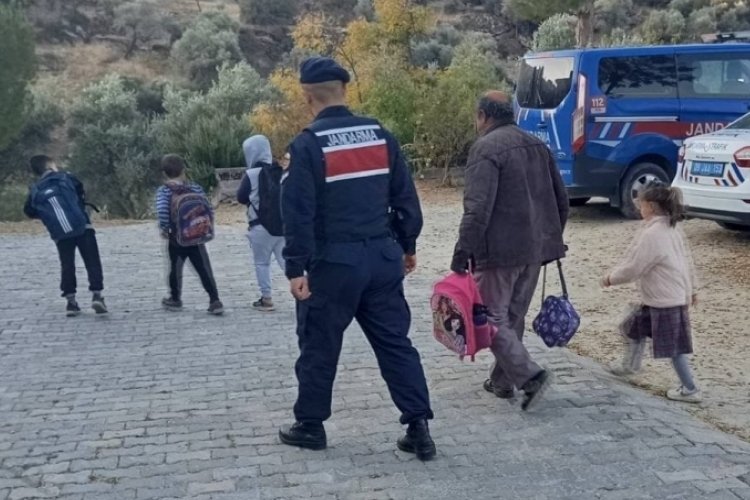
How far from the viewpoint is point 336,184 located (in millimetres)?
4785

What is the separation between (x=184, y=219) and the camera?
8.37 metres

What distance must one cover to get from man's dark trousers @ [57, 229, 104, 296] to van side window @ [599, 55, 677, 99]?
6841 millimetres

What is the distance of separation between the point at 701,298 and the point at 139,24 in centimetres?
4305

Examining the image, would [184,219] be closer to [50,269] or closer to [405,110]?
[50,269]

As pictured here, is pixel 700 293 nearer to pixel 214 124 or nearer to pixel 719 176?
pixel 719 176

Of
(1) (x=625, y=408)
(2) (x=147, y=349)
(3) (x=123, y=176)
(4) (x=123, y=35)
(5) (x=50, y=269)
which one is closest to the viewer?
(1) (x=625, y=408)

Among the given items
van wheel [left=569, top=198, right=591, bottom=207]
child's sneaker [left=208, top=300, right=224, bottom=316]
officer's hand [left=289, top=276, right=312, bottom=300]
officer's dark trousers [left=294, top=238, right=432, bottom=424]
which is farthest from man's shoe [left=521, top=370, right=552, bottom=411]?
van wheel [left=569, top=198, right=591, bottom=207]

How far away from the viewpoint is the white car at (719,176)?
33.2 feet

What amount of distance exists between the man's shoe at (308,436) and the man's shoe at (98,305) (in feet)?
13.6

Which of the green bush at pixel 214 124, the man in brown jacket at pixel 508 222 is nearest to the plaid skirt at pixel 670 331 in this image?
the man in brown jacket at pixel 508 222

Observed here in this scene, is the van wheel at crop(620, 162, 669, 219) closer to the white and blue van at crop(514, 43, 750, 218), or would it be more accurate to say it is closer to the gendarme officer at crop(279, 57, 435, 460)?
the white and blue van at crop(514, 43, 750, 218)

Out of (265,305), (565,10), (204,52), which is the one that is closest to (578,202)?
(265,305)

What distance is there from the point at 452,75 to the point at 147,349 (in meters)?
12.0

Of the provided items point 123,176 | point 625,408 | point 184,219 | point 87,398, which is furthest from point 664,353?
point 123,176
